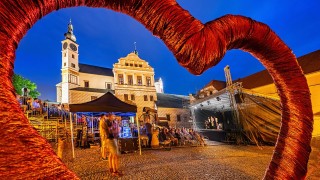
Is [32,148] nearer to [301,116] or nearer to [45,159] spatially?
[45,159]

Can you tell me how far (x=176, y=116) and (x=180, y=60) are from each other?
34.6 m

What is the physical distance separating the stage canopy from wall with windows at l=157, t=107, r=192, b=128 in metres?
24.0

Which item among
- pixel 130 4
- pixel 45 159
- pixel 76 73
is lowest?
pixel 45 159

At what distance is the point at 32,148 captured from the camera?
397 millimetres

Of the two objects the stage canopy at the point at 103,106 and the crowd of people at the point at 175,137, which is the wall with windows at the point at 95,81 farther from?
the stage canopy at the point at 103,106

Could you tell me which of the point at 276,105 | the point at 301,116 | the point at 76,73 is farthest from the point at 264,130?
the point at 76,73

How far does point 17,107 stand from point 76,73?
40242 millimetres

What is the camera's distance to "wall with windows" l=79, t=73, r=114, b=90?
38125mm

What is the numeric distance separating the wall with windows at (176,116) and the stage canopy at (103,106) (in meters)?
24.0

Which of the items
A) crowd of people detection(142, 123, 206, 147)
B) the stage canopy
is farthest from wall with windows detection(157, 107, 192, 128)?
the stage canopy

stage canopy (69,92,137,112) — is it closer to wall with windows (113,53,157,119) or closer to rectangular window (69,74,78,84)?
wall with windows (113,53,157,119)

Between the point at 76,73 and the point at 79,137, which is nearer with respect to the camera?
the point at 79,137

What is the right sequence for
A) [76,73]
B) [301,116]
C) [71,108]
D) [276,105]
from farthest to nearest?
[76,73] → [276,105] → [71,108] → [301,116]

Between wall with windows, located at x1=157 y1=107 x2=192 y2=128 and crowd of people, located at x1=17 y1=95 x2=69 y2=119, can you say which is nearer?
crowd of people, located at x1=17 y1=95 x2=69 y2=119
